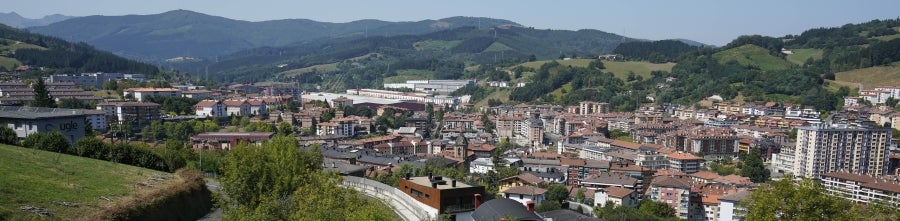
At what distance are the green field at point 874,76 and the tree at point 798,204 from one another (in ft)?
173

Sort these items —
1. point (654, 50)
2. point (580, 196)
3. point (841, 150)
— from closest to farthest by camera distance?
point (580, 196) < point (841, 150) < point (654, 50)

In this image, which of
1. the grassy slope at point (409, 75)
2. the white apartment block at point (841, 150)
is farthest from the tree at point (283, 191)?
the grassy slope at point (409, 75)

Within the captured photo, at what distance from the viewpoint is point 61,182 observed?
37.2 feet

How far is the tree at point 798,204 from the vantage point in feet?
30.1

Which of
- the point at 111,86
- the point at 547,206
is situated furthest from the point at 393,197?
the point at 111,86

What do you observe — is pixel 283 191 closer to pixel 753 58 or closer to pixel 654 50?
pixel 753 58

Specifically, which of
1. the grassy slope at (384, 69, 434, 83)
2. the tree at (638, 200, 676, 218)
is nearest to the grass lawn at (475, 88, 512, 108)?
the grassy slope at (384, 69, 434, 83)

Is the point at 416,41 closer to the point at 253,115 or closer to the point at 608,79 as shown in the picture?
the point at 608,79

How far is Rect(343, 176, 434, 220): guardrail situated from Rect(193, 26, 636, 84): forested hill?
72.6 meters

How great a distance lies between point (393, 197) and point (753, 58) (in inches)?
2453

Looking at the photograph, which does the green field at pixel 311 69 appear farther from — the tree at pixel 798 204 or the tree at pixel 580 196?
the tree at pixel 798 204

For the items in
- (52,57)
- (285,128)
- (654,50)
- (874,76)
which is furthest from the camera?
(654,50)

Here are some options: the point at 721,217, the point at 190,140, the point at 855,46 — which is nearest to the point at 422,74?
the point at 855,46

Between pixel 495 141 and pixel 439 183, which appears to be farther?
pixel 495 141
